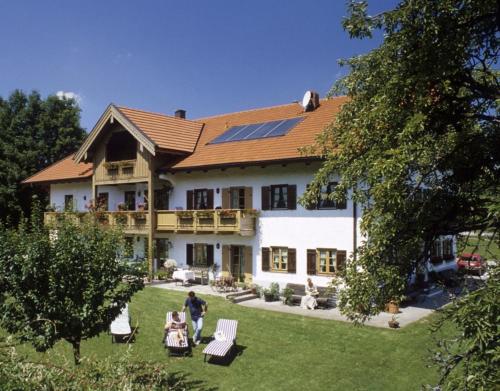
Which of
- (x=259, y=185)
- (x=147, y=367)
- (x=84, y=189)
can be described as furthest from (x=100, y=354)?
(x=84, y=189)

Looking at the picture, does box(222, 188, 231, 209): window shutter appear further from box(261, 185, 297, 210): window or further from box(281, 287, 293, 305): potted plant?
box(281, 287, 293, 305): potted plant

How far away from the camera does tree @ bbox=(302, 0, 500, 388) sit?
21.6 feet

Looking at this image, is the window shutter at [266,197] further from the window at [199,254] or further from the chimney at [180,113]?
the chimney at [180,113]

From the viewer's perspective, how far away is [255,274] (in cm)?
2272

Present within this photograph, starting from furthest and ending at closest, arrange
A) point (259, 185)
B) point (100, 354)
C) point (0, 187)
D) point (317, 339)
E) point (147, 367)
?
point (0, 187), point (259, 185), point (317, 339), point (100, 354), point (147, 367)

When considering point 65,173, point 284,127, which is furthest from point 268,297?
point 65,173

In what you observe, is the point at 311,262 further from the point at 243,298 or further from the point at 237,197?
the point at 237,197

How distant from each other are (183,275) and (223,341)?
36.8 ft

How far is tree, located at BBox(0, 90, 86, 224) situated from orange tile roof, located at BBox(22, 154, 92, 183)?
9.31ft

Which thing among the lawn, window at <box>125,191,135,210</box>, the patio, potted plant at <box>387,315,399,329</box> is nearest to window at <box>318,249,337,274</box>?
the patio

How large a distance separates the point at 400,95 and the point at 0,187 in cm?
3668

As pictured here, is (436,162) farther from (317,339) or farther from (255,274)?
(255,274)

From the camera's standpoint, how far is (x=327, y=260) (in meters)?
20.2

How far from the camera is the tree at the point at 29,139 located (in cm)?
3719
